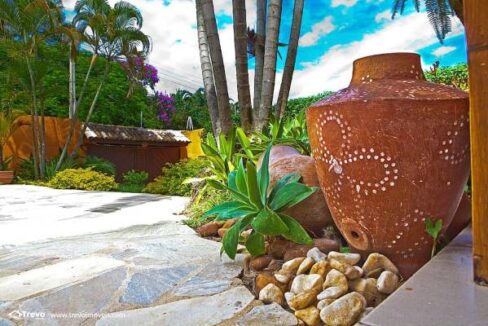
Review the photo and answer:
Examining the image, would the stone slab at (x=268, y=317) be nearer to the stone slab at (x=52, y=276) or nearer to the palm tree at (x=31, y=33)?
the stone slab at (x=52, y=276)

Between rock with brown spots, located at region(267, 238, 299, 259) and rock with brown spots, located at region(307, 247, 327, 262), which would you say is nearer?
rock with brown spots, located at region(307, 247, 327, 262)

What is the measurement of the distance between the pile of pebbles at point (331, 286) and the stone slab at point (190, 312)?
100 millimetres

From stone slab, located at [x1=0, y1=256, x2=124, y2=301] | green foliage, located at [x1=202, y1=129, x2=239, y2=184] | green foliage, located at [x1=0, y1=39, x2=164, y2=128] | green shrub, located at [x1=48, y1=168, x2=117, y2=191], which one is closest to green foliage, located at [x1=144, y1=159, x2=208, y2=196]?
green shrub, located at [x1=48, y1=168, x2=117, y2=191]

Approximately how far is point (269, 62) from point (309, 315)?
3122 mm

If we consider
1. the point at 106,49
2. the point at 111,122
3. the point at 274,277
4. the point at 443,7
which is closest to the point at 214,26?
the point at 274,277

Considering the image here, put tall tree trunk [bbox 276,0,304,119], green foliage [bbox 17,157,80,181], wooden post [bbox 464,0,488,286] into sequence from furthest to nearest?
1. green foliage [bbox 17,157,80,181]
2. tall tree trunk [bbox 276,0,304,119]
3. wooden post [bbox 464,0,488,286]

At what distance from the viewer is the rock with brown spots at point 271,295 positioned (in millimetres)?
1230

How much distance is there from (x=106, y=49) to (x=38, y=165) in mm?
4024

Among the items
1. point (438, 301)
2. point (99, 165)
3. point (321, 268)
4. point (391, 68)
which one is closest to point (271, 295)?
point (321, 268)

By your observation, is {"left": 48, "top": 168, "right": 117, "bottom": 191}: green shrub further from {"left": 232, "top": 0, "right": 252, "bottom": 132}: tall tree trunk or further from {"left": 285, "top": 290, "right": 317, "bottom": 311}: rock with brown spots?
{"left": 285, "top": 290, "right": 317, "bottom": 311}: rock with brown spots

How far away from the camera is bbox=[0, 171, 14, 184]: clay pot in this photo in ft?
31.4

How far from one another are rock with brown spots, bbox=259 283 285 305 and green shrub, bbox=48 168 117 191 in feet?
26.9

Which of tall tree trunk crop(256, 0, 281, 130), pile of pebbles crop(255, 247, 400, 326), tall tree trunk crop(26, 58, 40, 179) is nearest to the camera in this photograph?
pile of pebbles crop(255, 247, 400, 326)

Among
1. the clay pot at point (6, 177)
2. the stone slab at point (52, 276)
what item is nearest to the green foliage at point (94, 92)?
the clay pot at point (6, 177)
